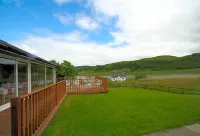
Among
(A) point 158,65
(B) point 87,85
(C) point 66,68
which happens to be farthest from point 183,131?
(A) point 158,65

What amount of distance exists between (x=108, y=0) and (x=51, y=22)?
5.82 meters

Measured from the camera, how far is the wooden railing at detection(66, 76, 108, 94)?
10116 millimetres

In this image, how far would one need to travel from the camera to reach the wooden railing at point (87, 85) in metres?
10.1

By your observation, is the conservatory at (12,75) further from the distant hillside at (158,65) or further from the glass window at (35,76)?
the distant hillside at (158,65)

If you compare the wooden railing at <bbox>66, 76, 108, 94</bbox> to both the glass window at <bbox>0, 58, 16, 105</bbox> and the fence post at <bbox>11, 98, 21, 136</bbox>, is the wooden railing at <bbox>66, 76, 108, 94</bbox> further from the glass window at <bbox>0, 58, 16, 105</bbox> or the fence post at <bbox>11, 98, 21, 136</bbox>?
the fence post at <bbox>11, 98, 21, 136</bbox>

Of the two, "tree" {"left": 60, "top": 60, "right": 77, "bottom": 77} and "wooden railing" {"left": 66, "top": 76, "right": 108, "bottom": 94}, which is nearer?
"wooden railing" {"left": 66, "top": 76, "right": 108, "bottom": 94}

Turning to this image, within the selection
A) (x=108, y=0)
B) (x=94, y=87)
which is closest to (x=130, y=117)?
(x=94, y=87)

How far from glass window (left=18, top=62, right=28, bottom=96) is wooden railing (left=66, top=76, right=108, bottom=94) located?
419 cm

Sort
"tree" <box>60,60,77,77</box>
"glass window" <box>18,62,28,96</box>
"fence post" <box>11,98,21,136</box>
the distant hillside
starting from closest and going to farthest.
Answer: "fence post" <box>11,98,21,136</box>, "glass window" <box>18,62,28,96</box>, "tree" <box>60,60,77,77</box>, the distant hillside

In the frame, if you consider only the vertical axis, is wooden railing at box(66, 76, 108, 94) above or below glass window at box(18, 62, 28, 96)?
below

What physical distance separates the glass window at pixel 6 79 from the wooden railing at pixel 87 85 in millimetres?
5085

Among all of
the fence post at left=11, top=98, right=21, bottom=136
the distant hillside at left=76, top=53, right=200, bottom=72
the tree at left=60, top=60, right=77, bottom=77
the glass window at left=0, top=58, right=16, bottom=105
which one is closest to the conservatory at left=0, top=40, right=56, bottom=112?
the glass window at left=0, top=58, right=16, bottom=105

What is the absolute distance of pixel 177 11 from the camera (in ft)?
31.4

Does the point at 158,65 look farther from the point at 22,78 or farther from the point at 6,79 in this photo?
the point at 6,79
